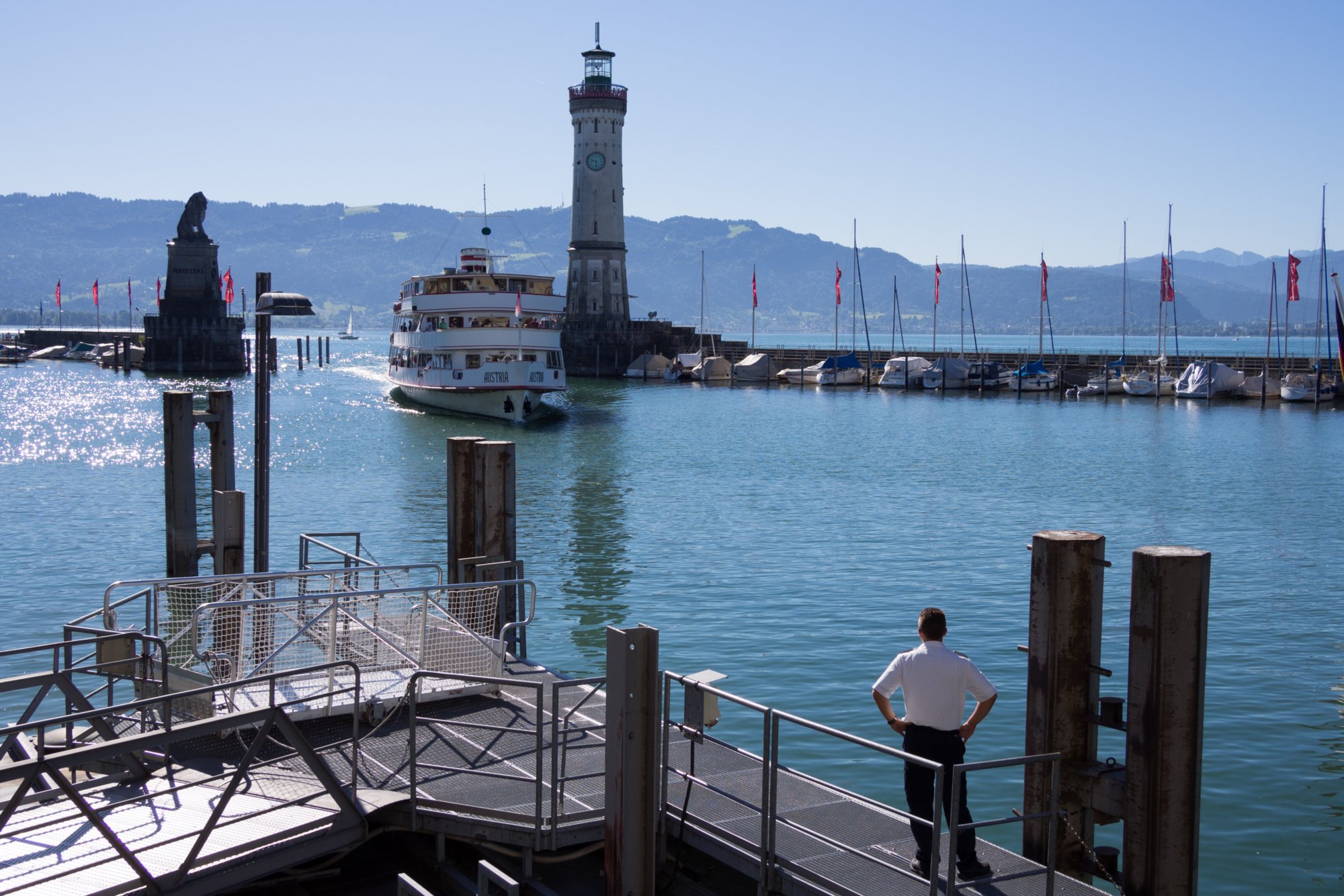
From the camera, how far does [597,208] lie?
105 metres

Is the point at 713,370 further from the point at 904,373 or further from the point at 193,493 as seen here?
the point at 193,493

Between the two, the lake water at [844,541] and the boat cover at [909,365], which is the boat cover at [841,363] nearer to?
the boat cover at [909,365]

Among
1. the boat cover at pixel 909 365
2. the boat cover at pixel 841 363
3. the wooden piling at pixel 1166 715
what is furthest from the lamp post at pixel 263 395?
the boat cover at pixel 841 363

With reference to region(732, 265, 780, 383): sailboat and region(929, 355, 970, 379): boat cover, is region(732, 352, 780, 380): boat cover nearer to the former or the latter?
region(732, 265, 780, 383): sailboat

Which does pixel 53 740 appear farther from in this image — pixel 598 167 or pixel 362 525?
pixel 598 167

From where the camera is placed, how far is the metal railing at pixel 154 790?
7.20 meters

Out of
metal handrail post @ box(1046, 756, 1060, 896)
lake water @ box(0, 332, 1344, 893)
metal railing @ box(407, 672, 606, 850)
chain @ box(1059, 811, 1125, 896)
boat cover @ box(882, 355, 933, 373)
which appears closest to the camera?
metal handrail post @ box(1046, 756, 1060, 896)

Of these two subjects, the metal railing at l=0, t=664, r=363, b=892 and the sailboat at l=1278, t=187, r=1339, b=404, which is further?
the sailboat at l=1278, t=187, r=1339, b=404

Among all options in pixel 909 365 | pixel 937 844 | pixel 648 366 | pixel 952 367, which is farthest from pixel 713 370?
pixel 937 844

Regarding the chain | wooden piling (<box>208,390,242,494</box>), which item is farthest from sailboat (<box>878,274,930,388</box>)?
the chain

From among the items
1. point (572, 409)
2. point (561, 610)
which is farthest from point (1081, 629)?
point (572, 409)

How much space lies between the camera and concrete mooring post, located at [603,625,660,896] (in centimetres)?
771

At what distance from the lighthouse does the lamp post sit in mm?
88626

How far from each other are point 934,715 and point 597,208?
328ft
